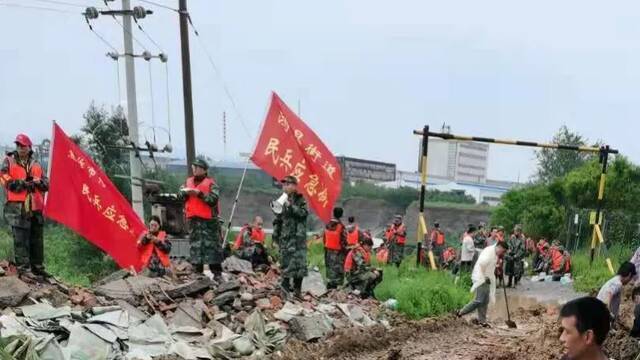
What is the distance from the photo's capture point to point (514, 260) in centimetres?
1706

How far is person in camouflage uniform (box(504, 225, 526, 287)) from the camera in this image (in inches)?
668

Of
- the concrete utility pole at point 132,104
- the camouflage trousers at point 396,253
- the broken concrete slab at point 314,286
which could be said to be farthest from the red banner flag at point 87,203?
the camouflage trousers at point 396,253

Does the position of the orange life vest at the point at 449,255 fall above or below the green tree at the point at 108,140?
below

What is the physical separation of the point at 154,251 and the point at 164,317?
4.93 feet

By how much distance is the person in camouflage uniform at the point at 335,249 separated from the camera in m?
11.9

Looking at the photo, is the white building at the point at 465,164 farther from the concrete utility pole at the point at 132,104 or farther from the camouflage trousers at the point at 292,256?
the camouflage trousers at the point at 292,256

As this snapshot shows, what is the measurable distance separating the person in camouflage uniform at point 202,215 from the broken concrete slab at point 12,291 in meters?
2.32

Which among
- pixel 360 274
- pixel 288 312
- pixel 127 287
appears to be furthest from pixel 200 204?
pixel 360 274

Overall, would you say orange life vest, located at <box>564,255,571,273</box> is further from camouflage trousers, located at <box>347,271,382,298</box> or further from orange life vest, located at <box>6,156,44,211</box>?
orange life vest, located at <box>6,156,44,211</box>

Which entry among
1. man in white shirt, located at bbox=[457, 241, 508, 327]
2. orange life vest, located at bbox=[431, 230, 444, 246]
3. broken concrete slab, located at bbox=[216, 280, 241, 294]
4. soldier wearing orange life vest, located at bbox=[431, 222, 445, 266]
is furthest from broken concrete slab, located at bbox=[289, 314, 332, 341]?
orange life vest, located at bbox=[431, 230, 444, 246]

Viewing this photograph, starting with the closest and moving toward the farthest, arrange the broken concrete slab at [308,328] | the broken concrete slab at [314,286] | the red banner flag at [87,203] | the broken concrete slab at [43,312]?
the broken concrete slab at [43,312] → the red banner flag at [87,203] → the broken concrete slab at [308,328] → the broken concrete slab at [314,286]

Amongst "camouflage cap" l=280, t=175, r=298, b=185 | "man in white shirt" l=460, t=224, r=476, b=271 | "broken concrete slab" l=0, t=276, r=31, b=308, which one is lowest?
"man in white shirt" l=460, t=224, r=476, b=271

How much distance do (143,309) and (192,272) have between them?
1786 mm

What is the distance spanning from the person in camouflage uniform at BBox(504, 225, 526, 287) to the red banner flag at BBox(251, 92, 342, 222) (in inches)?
317
